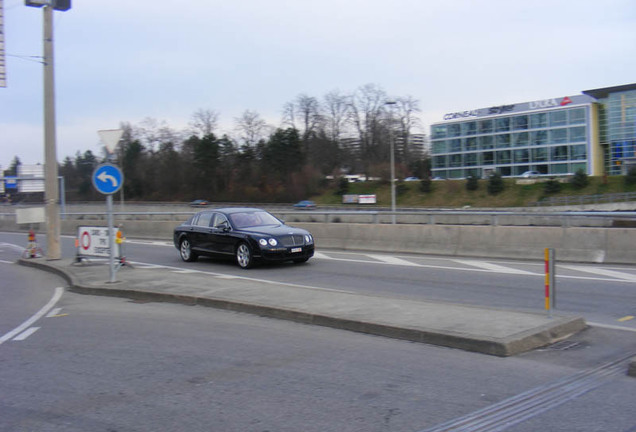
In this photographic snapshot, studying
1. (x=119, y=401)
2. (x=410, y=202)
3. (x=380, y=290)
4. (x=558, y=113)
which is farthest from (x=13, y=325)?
(x=558, y=113)

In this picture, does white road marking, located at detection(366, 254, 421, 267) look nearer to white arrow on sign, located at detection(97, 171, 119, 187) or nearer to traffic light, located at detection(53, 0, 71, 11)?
white arrow on sign, located at detection(97, 171, 119, 187)

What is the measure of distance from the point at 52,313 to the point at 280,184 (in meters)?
85.8

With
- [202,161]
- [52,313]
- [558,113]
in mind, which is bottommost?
[52,313]

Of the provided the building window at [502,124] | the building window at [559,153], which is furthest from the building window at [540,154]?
the building window at [502,124]

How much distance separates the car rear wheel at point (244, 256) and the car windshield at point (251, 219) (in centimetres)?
73

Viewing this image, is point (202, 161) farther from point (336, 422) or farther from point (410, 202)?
point (336, 422)

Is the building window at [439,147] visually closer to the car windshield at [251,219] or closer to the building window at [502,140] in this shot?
the building window at [502,140]

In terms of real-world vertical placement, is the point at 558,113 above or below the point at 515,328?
above

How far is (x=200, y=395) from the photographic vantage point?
17.4 feet

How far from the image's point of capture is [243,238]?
15242 millimetres

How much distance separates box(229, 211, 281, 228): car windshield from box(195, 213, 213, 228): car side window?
3.05ft

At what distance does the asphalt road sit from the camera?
4.66m

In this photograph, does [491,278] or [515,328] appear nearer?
[515,328]

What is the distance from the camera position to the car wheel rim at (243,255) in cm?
1514
